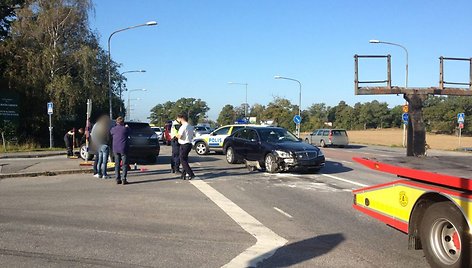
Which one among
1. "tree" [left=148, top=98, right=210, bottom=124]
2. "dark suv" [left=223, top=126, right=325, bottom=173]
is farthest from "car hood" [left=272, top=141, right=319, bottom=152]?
"tree" [left=148, top=98, right=210, bottom=124]

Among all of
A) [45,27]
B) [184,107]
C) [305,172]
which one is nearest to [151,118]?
[184,107]

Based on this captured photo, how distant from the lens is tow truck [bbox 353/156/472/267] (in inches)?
177

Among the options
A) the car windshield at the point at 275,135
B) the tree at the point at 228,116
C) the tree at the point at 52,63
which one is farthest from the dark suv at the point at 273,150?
the tree at the point at 228,116

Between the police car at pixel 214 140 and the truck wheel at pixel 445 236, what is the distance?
57.4 ft

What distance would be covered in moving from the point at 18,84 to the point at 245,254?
30452 mm

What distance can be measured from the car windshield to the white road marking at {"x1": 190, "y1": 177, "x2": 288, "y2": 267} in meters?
5.81

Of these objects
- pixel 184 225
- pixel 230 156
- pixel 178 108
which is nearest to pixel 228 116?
pixel 178 108

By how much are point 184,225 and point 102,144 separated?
6.35 m

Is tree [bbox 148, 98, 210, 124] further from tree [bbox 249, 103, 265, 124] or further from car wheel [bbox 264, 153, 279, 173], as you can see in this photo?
car wheel [bbox 264, 153, 279, 173]

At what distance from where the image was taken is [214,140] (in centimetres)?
2272

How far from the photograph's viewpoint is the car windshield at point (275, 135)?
1552 centimetres

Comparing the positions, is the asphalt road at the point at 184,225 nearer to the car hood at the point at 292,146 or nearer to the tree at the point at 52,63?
the car hood at the point at 292,146

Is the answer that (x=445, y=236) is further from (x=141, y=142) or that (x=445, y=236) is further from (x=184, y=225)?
(x=141, y=142)

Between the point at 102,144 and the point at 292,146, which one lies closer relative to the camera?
the point at 102,144
